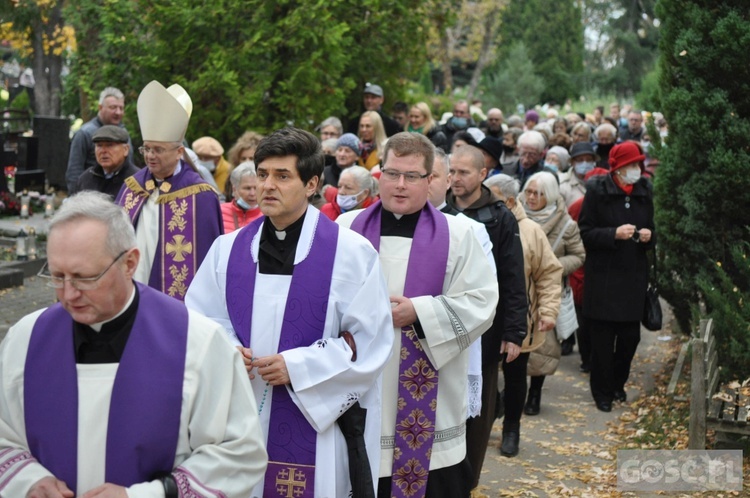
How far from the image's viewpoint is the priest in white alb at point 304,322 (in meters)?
4.07

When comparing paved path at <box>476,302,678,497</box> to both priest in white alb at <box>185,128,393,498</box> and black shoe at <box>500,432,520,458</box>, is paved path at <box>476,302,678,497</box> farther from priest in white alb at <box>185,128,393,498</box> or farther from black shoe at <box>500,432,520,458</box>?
priest in white alb at <box>185,128,393,498</box>

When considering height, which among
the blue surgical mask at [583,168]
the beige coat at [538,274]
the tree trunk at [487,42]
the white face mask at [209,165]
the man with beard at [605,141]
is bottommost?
the beige coat at [538,274]

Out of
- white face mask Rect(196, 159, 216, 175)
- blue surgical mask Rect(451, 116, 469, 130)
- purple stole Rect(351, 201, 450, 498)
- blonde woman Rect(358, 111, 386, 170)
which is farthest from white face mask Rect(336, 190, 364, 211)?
blue surgical mask Rect(451, 116, 469, 130)

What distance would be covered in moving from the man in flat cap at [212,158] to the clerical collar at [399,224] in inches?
188

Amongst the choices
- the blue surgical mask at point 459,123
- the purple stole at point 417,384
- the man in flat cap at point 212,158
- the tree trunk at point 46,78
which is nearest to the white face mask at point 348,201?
the purple stole at point 417,384

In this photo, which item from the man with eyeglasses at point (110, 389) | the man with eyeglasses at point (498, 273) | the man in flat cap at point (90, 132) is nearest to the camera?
the man with eyeglasses at point (110, 389)

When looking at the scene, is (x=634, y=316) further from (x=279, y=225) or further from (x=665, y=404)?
(x=279, y=225)

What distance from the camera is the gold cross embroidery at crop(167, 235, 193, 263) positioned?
6227mm

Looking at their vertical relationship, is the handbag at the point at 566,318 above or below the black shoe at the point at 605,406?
above

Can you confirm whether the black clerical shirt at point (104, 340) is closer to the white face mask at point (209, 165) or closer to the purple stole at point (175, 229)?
the purple stole at point (175, 229)

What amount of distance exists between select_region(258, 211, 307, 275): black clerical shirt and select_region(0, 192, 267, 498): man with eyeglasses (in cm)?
100

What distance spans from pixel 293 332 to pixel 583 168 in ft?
23.6

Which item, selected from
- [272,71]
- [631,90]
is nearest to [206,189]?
[272,71]

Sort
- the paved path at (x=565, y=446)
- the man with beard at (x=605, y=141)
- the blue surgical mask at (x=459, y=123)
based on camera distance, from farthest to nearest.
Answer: the blue surgical mask at (x=459, y=123) → the man with beard at (x=605, y=141) → the paved path at (x=565, y=446)
